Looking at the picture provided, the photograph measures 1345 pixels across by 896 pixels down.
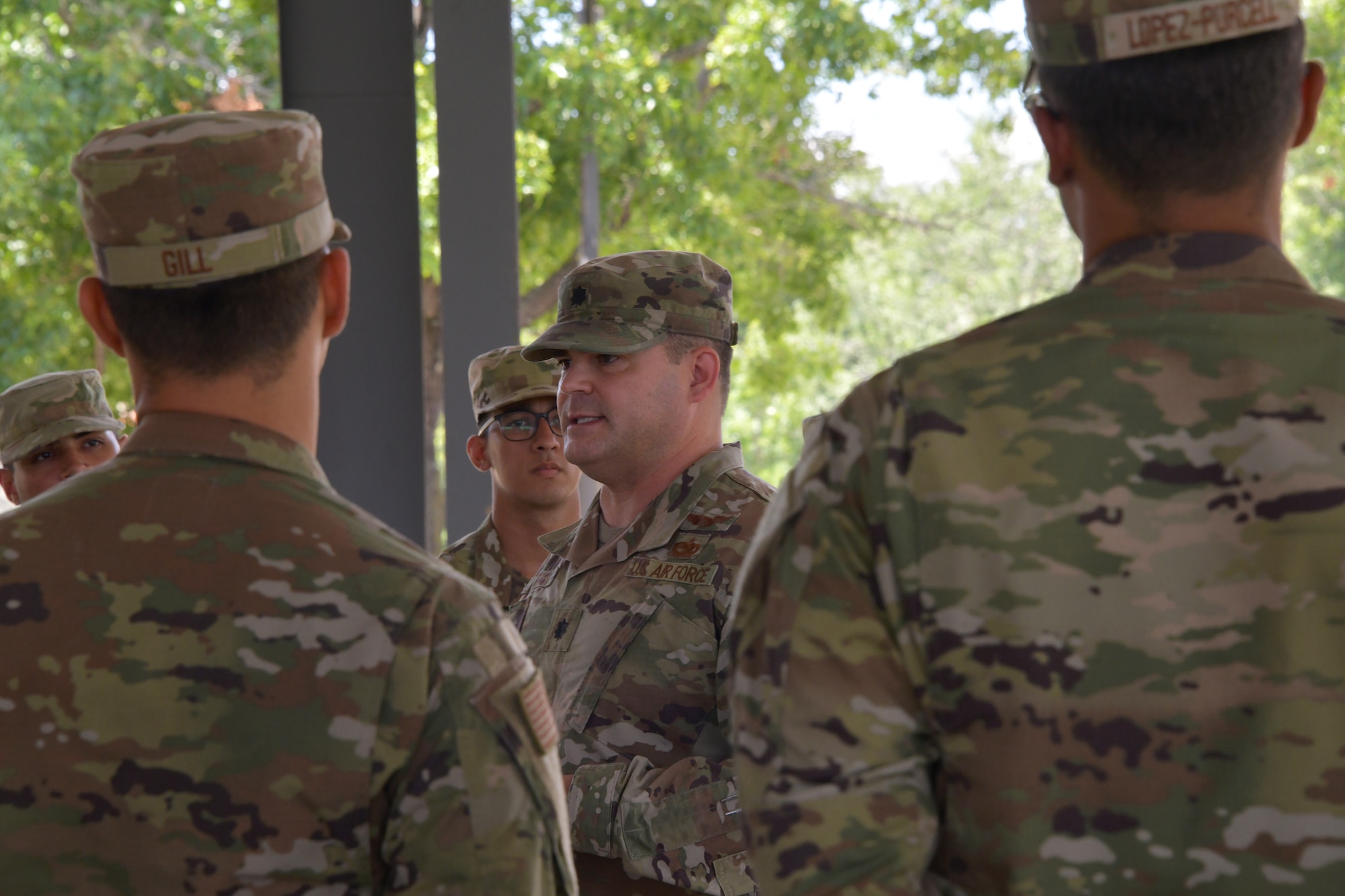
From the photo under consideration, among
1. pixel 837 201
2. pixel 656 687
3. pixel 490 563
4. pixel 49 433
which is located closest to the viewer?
pixel 656 687

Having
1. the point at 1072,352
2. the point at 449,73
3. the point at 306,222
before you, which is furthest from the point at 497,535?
the point at 1072,352

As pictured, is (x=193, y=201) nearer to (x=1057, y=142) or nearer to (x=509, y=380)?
(x=1057, y=142)

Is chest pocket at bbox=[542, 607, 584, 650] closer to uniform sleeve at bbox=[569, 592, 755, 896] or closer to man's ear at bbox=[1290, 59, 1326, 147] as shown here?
uniform sleeve at bbox=[569, 592, 755, 896]

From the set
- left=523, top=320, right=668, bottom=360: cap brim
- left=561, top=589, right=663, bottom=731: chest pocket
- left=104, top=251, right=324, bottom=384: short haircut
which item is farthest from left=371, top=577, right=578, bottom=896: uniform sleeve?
left=523, top=320, right=668, bottom=360: cap brim

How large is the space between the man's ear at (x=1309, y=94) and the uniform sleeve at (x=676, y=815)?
1559 millimetres

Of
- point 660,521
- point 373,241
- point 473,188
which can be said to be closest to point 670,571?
point 660,521

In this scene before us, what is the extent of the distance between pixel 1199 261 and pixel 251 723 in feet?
3.62

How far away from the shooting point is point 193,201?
1.57 meters

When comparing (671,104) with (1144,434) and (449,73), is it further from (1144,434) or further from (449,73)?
(1144,434)

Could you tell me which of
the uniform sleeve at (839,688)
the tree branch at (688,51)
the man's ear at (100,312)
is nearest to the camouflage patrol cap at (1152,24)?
the uniform sleeve at (839,688)

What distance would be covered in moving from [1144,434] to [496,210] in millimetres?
4032

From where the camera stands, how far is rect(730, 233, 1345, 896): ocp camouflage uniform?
4.39ft

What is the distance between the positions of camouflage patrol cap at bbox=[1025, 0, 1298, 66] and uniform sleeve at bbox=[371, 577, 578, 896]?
2.85 ft

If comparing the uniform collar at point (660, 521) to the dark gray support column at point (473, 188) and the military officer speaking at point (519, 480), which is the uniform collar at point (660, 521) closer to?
the military officer speaking at point (519, 480)
